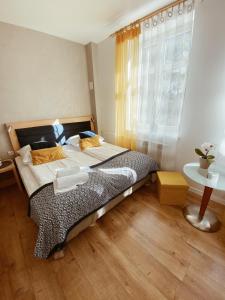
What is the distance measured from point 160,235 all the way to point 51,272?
44.4 inches

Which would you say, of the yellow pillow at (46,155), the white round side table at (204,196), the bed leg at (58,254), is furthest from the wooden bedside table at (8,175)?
the white round side table at (204,196)

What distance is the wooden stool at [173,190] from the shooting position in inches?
74.4

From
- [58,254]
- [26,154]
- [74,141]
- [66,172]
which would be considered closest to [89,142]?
[74,141]

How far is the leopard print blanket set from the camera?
1.22 m

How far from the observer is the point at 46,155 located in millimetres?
2213

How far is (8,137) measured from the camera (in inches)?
96.6

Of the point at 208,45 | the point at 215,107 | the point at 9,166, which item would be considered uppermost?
the point at 208,45

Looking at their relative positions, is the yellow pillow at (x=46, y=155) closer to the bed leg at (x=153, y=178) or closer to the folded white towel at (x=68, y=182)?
the folded white towel at (x=68, y=182)

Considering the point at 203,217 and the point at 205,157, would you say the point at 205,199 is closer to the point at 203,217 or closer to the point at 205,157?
the point at 203,217

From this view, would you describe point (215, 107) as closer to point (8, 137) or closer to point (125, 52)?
point (125, 52)

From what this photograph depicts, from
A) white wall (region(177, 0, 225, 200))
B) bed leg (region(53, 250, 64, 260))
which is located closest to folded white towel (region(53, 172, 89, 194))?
bed leg (region(53, 250, 64, 260))

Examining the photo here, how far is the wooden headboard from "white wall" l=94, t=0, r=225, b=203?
208 cm

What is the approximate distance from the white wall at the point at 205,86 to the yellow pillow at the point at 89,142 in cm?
147

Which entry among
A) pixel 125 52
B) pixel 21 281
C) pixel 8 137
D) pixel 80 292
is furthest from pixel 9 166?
pixel 125 52
